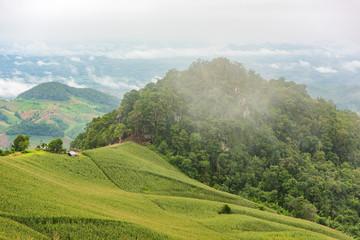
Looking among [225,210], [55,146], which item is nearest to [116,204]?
[225,210]

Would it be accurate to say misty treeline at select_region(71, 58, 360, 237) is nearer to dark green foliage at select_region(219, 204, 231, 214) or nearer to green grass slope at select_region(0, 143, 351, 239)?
green grass slope at select_region(0, 143, 351, 239)

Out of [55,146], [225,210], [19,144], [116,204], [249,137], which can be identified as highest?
[249,137]

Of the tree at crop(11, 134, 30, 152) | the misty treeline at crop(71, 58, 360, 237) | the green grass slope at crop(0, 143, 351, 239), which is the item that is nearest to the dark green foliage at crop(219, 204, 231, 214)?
the green grass slope at crop(0, 143, 351, 239)

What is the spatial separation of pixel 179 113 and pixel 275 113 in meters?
32.5

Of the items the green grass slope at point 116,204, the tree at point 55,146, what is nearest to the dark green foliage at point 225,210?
the green grass slope at point 116,204

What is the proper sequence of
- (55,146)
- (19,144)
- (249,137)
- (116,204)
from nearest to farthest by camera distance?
1. (116,204)
2. (19,144)
3. (55,146)
4. (249,137)

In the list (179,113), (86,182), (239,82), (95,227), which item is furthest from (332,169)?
(95,227)

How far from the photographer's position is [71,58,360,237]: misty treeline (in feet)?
232

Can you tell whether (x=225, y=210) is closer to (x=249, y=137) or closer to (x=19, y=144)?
(x=249, y=137)

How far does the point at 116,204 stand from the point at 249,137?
52.4 meters

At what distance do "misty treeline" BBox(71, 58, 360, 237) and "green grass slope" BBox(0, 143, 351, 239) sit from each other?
10561mm

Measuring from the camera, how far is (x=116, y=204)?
132ft

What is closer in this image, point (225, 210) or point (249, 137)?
point (225, 210)

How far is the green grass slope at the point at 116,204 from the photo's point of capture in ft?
87.7
